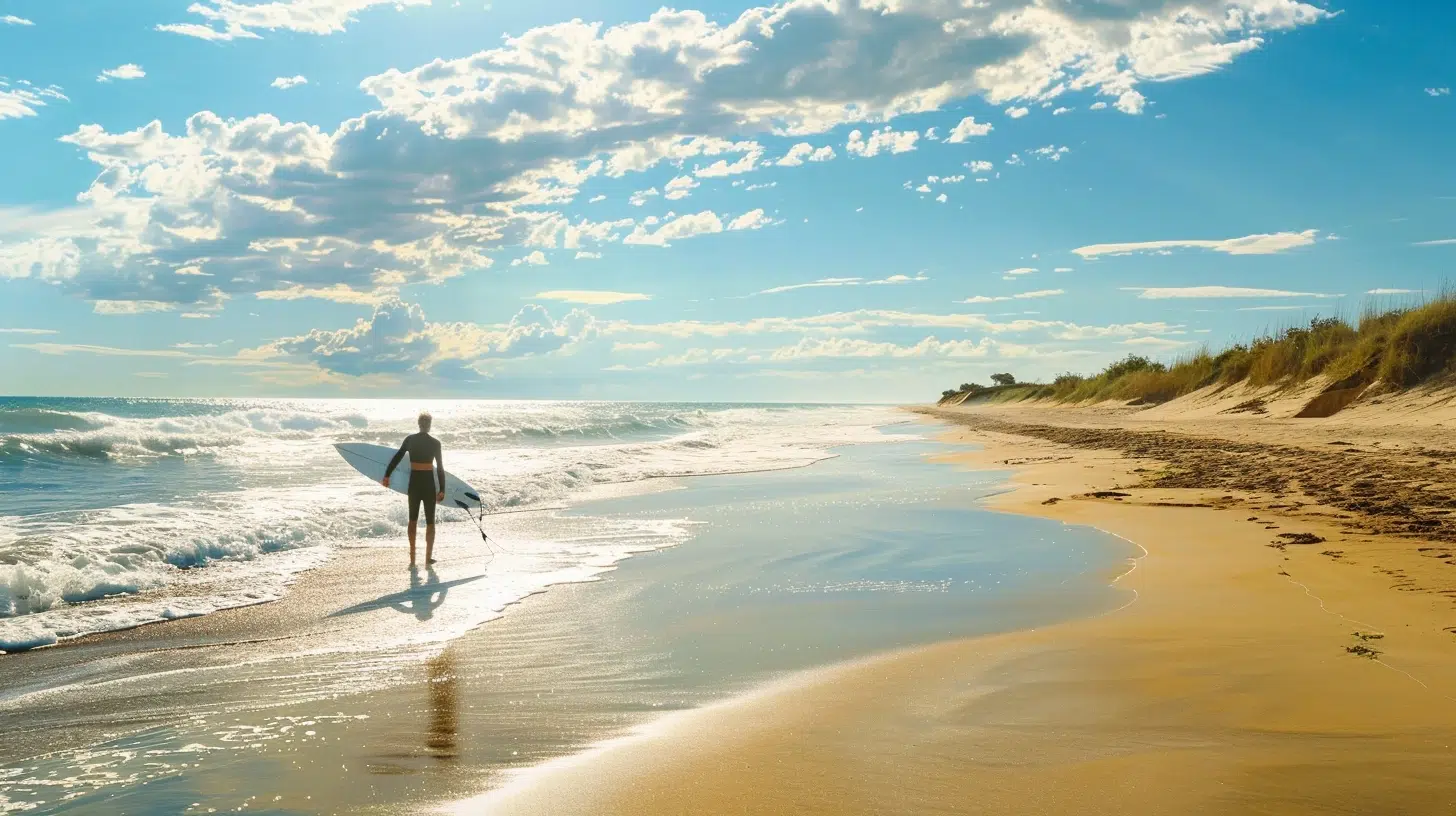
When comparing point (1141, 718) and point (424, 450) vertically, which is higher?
point (424, 450)

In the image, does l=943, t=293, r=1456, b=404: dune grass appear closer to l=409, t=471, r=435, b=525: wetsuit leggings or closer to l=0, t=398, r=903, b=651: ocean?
l=0, t=398, r=903, b=651: ocean

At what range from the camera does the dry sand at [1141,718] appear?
3.26 m

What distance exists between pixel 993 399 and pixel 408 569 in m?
101

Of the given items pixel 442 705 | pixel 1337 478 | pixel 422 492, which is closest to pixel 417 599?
pixel 422 492

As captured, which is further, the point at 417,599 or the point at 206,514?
the point at 206,514

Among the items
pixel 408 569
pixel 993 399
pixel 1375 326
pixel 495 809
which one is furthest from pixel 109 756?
pixel 993 399

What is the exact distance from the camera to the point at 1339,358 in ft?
91.0

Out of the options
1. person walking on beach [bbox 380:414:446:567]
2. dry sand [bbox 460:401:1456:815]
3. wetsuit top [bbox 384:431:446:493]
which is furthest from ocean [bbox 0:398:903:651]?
dry sand [bbox 460:401:1456:815]

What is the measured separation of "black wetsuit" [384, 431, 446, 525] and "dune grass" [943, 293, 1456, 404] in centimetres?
2424

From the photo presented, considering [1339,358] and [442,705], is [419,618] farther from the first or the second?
[1339,358]

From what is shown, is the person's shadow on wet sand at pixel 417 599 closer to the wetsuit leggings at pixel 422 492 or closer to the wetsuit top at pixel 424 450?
the wetsuit leggings at pixel 422 492

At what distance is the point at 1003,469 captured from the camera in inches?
739

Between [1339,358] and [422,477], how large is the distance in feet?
95.2

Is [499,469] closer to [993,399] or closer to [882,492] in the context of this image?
[882,492]
